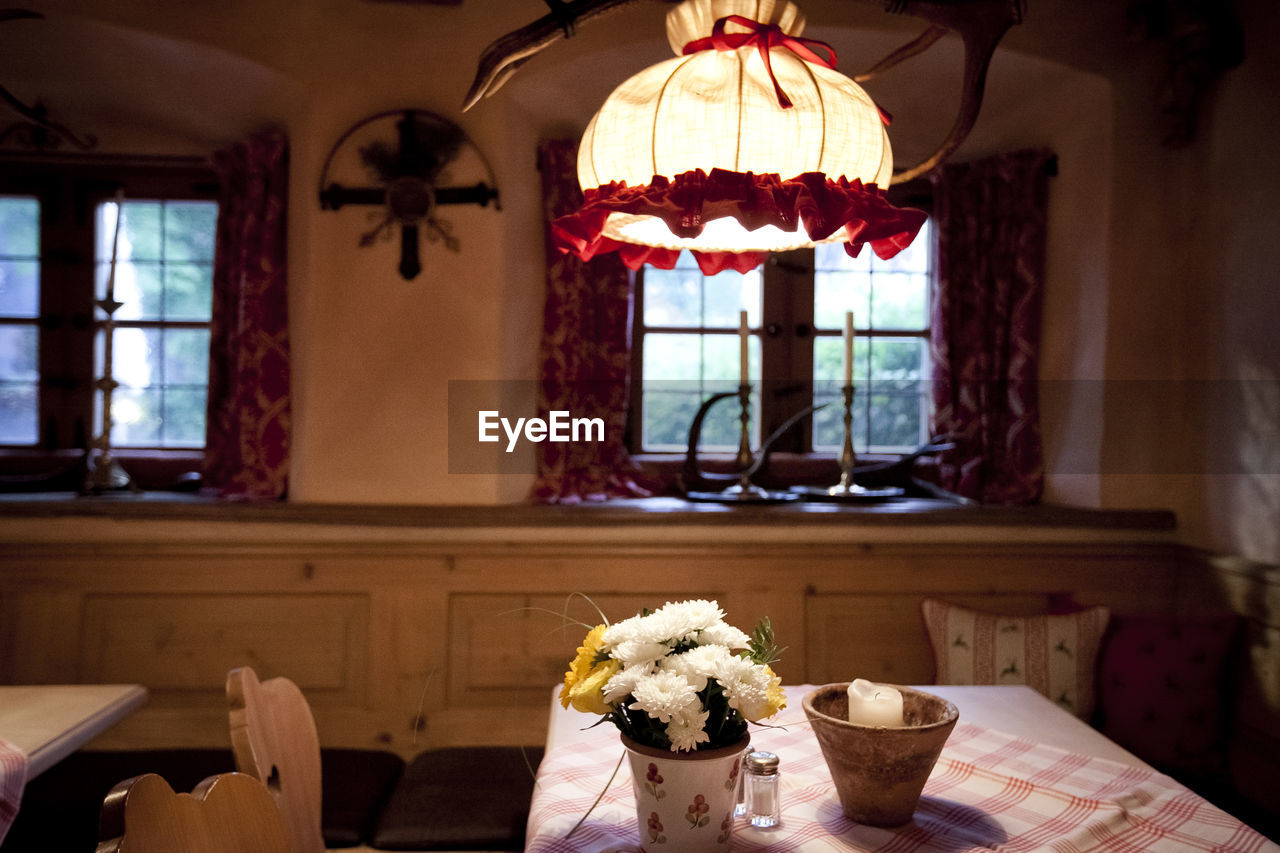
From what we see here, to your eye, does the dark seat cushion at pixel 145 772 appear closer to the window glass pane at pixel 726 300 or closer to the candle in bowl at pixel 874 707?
the candle in bowl at pixel 874 707

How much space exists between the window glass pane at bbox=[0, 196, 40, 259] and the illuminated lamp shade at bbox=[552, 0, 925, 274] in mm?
2775

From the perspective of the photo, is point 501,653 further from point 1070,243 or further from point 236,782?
point 1070,243

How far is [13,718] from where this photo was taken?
1.62 m

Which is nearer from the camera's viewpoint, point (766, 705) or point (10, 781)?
point (766, 705)

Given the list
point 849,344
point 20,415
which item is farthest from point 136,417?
point 849,344

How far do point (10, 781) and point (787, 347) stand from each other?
2.51 metres

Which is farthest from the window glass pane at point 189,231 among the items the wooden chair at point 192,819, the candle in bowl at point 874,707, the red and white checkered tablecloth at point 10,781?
the candle in bowl at point 874,707

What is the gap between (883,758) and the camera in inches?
43.5

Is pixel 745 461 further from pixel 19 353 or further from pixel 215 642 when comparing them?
pixel 19 353

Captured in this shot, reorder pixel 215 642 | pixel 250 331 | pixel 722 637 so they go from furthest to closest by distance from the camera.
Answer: pixel 250 331 → pixel 215 642 → pixel 722 637

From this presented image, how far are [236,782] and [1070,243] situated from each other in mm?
2887

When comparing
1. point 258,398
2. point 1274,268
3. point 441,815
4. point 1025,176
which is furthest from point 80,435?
point 1274,268

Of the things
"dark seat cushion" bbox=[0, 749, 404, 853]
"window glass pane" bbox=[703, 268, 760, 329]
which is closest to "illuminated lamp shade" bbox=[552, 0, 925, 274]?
"dark seat cushion" bbox=[0, 749, 404, 853]

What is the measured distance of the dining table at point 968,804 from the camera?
1.13 m
